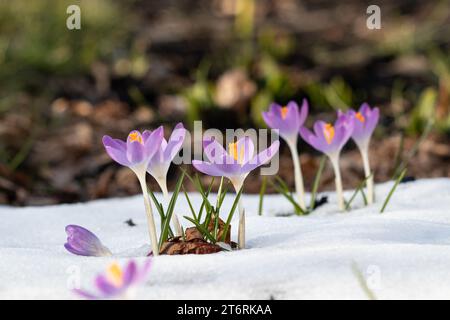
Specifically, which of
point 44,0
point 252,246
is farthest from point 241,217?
point 44,0

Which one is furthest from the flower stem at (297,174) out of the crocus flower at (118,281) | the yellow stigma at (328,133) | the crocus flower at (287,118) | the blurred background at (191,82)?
the crocus flower at (118,281)

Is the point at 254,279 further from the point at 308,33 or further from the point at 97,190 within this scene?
the point at 308,33

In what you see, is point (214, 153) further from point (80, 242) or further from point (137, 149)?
point (80, 242)

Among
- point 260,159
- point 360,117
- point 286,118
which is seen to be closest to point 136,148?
point 260,159

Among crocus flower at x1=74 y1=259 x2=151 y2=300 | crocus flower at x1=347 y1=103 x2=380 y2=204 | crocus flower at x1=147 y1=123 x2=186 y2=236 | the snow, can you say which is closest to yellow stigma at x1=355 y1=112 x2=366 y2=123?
crocus flower at x1=347 y1=103 x2=380 y2=204

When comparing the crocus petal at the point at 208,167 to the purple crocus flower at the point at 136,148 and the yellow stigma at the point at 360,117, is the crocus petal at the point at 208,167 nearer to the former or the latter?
the purple crocus flower at the point at 136,148

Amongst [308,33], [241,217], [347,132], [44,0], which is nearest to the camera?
[241,217]
